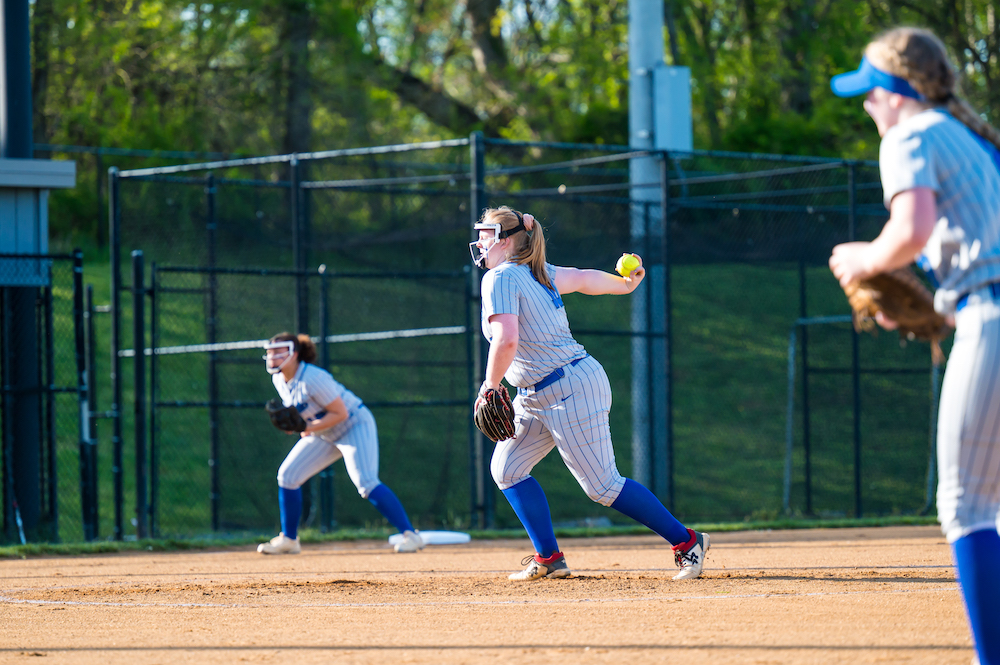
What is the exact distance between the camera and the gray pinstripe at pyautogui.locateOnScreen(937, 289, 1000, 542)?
9.97 feet

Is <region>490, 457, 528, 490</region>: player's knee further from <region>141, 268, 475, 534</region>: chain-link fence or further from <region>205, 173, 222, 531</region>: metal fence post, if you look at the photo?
<region>205, 173, 222, 531</region>: metal fence post

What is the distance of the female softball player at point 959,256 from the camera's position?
3.05m

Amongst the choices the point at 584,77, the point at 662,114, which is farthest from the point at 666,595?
the point at 584,77

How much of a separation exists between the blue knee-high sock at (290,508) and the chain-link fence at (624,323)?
2285 millimetres

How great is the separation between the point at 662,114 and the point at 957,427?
29.5ft

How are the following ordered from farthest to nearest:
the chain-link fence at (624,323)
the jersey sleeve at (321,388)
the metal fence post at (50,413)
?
1. the chain-link fence at (624,323)
2. the metal fence post at (50,413)
3. the jersey sleeve at (321,388)

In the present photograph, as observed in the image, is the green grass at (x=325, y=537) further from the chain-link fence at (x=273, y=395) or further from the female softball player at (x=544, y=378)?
the female softball player at (x=544, y=378)

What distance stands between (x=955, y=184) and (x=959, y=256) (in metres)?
0.20

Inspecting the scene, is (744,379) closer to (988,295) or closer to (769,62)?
(769,62)

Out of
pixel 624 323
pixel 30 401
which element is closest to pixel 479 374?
pixel 30 401

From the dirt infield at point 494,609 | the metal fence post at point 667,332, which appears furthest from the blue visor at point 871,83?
the metal fence post at point 667,332

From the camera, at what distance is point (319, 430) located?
7770 millimetres

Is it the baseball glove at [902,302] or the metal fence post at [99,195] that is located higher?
the metal fence post at [99,195]

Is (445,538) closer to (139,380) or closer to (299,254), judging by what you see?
(139,380)
